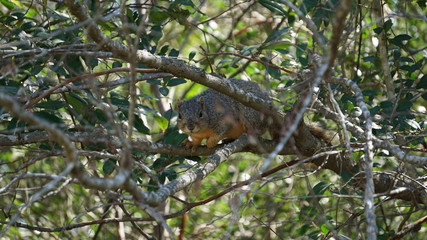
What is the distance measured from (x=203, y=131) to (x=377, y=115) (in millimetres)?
1574

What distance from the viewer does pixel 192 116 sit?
5156 mm

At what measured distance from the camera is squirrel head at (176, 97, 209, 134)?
16.5ft

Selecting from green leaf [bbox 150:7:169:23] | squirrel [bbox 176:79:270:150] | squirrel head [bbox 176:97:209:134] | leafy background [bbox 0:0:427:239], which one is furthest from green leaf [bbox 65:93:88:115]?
squirrel head [bbox 176:97:209:134]

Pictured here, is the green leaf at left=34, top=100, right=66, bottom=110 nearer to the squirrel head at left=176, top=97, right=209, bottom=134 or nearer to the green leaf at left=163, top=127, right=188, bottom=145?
the green leaf at left=163, top=127, right=188, bottom=145

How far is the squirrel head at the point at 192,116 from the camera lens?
502cm

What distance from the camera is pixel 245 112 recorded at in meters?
5.14

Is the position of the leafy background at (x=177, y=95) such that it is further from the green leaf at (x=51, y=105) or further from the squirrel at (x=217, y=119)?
the squirrel at (x=217, y=119)

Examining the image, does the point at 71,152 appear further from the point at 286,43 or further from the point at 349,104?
the point at 286,43

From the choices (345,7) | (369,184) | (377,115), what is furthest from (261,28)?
(345,7)

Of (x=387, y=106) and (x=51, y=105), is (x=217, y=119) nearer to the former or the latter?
(x=387, y=106)

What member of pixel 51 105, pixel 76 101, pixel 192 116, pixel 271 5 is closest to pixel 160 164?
pixel 76 101

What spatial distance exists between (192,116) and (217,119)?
21cm

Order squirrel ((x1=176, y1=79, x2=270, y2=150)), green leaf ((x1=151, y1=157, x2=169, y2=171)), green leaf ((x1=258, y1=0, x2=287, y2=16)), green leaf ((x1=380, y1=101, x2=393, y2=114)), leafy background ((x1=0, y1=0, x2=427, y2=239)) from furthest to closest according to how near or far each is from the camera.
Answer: squirrel ((x1=176, y1=79, x2=270, y2=150)), green leaf ((x1=151, y1=157, x2=169, y2=171)), green leaf ((x1=258, y1=0, x2=287, y2=16)), green leaf ((x1=380, y1=101, x2=393, y2=114)), leafy background ((x1=0, y1=0, x2=427, y2=239))

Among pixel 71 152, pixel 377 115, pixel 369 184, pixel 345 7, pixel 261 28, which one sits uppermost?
pixel 261 28
